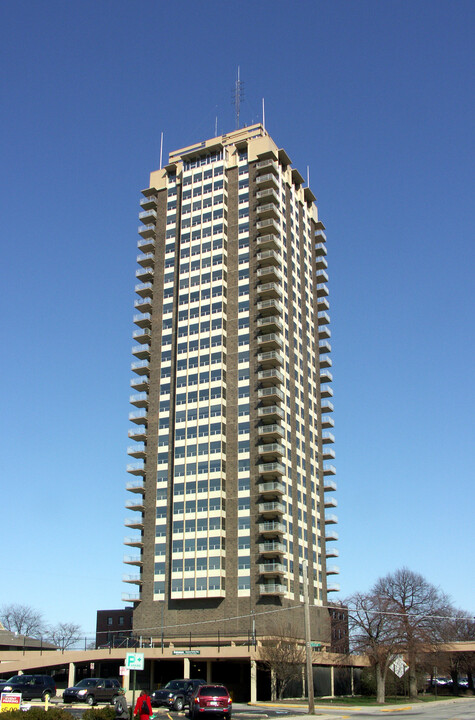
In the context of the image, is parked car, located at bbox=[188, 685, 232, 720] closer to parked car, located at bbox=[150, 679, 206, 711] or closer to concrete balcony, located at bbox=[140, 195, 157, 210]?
parked car, located at bbox=[150, 679, 206, 711]

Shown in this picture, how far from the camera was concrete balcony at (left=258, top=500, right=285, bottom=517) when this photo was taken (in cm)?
8262

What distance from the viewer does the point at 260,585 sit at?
263 feet

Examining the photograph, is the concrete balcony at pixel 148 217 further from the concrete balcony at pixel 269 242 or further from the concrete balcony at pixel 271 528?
the concrete balcony at pixel 271 528

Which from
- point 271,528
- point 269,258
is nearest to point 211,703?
point 271,528

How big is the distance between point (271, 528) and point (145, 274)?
4135cm

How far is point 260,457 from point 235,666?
2354cm

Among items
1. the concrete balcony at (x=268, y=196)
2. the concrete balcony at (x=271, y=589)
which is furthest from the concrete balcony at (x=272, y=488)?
the concrete balcony at (x=268, y=196)

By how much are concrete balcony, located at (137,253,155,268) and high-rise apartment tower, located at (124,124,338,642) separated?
218 mm

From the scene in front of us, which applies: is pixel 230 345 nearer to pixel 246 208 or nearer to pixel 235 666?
pixel 246 208

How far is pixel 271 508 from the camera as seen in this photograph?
82.9 meters

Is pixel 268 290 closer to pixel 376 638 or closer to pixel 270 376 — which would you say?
pixel 270 376

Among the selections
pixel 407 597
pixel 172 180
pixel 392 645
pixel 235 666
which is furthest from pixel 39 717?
pixel 172 180

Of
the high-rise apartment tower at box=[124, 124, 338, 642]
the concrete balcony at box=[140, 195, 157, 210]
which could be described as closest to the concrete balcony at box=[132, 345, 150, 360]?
the high-rise apartment tower at box=[124, 124, 338, 642]

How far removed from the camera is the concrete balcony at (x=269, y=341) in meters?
90.5
